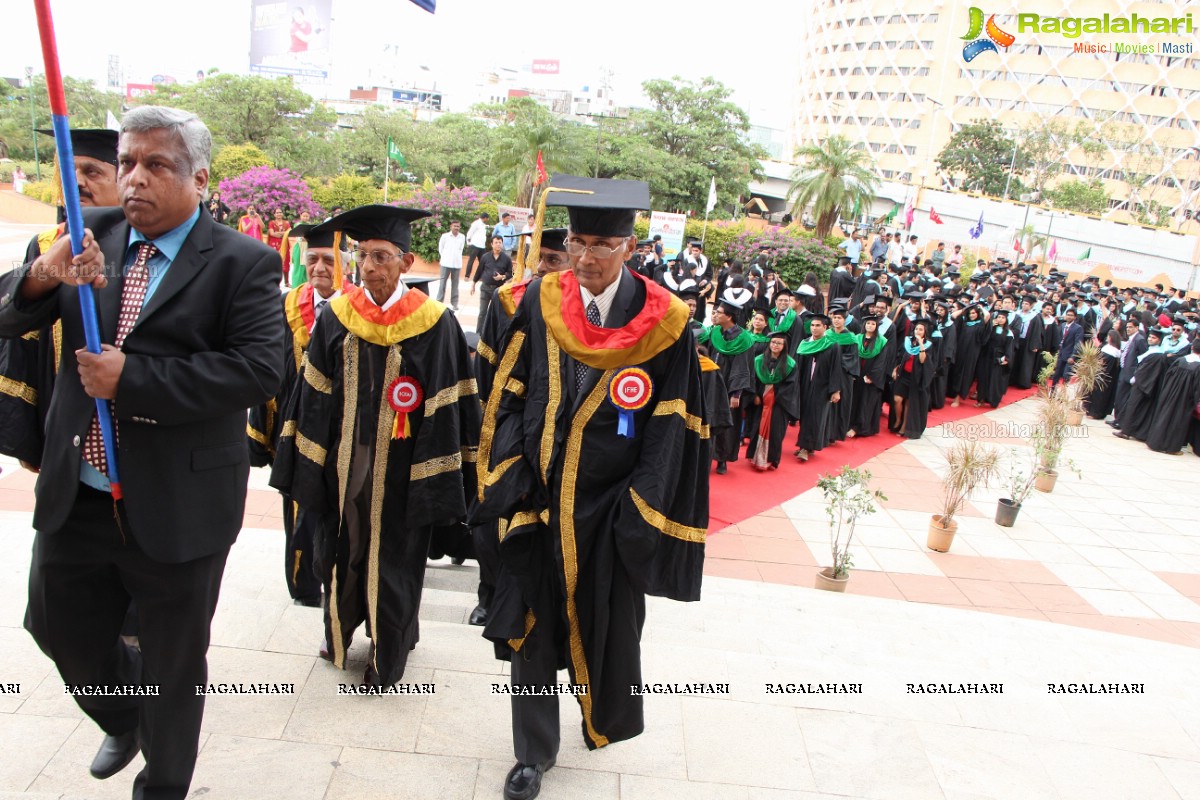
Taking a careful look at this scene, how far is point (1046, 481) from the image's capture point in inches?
383

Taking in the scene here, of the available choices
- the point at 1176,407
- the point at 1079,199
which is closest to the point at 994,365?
the point at 1176,407

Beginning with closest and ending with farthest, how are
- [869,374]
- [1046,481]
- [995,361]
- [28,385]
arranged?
[28,385] < [1046,481] < [869,374] < [995,361]

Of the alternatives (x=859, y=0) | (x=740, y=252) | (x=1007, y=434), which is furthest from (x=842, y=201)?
(x=859, y=0)

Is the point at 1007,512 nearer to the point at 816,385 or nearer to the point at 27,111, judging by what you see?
the point at 816,385

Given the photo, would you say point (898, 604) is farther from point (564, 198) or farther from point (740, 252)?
point (740, 252)

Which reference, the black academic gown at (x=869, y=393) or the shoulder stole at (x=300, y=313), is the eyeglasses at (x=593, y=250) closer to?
the shoulder stole at (x=300, y=313)

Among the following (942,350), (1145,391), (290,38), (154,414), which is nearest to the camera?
(154,414)

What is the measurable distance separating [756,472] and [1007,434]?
5.59 m

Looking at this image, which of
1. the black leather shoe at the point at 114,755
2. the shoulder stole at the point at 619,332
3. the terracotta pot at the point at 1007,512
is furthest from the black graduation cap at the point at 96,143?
the terracotta pot at the point at 1007,512

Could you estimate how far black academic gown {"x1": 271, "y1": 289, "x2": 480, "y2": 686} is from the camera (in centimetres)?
339

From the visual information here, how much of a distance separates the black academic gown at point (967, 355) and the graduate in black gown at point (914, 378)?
2.56 metres

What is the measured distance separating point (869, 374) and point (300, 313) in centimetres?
856

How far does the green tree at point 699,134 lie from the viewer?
36.0 metres

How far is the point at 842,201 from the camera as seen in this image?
28.9m
